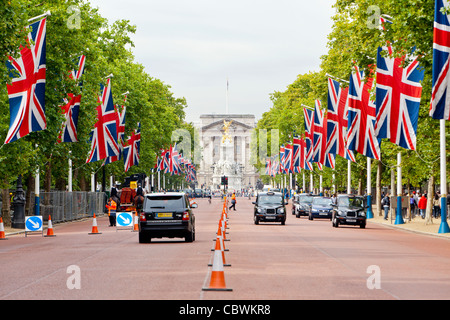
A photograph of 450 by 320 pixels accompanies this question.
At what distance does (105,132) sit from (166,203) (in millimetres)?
21763

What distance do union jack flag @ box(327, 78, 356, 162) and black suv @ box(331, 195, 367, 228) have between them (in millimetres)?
6186

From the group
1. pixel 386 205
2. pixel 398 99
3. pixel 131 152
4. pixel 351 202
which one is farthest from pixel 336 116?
pixel 131 152

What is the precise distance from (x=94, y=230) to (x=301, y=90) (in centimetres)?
7821

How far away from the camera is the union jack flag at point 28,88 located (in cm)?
3049

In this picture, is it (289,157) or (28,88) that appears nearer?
(28,88)

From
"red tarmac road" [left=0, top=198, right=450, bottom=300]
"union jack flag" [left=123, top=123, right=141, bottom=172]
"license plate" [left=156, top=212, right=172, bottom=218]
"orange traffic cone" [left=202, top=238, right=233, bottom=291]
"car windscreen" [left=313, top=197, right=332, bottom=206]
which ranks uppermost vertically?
"union jack flag" [left=123, top=123, right=141, bottom=172]

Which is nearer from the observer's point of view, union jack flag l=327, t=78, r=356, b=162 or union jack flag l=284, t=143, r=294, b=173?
union jack flag l=327, t=78, r=356, b=162

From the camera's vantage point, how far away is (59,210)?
5412cm

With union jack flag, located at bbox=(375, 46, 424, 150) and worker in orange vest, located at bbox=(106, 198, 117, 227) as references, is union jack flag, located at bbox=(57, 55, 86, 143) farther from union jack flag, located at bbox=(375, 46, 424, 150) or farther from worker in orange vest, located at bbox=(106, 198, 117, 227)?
union jack flag, located at bbox=(375, 46, 424, 150)

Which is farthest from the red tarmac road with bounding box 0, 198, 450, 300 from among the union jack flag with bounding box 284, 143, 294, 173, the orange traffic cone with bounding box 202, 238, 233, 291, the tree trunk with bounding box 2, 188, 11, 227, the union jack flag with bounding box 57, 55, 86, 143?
the union jack flag with bounding box 284, 143, 294, 173

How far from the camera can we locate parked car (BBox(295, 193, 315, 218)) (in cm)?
6544

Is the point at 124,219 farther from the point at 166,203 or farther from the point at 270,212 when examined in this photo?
the point at 270,212

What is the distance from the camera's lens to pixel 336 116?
51906 mm
